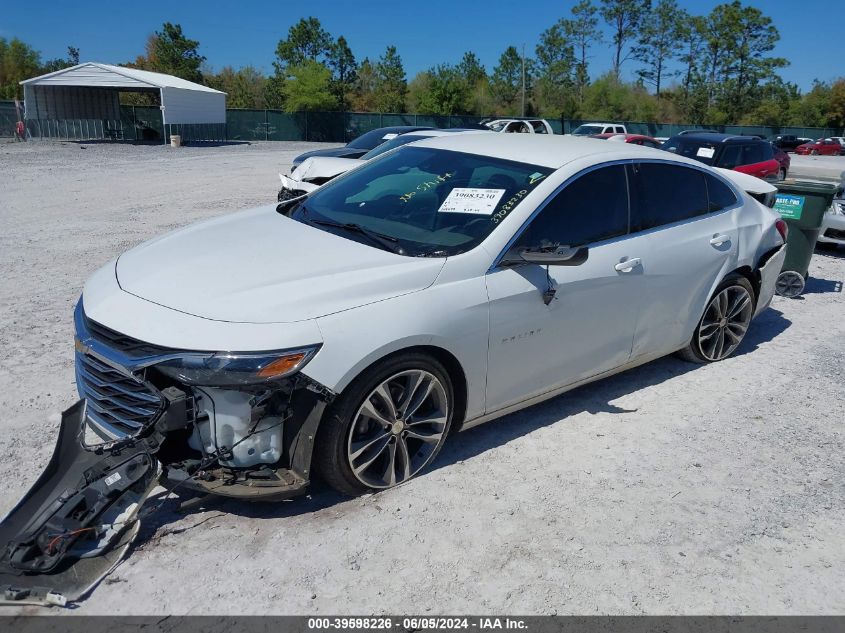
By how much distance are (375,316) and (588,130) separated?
30.2 m

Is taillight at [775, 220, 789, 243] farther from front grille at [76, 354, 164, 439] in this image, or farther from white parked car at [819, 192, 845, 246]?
front grille at [76, 354, 164, 439]

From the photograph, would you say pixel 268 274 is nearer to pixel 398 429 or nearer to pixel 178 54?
pixel 398 429

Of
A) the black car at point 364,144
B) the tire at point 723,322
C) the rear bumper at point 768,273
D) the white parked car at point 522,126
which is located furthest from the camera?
the white parked car at point 522,126

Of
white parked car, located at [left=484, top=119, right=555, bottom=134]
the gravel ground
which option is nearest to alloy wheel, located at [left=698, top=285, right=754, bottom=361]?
the gravel ground

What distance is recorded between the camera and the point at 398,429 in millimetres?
3355

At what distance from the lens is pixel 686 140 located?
1345cm

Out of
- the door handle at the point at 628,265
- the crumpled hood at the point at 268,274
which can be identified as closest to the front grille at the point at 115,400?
the crumpled hood at the point at 268,274

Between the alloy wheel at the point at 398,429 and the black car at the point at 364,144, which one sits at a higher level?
the black car at the point at 364,144

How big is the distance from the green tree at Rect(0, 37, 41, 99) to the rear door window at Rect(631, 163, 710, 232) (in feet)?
273

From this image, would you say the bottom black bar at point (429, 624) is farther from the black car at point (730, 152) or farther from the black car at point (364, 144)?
the black car at point (730, 152)

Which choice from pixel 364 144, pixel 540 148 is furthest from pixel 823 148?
pixel 540 148

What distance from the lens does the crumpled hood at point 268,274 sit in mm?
3045

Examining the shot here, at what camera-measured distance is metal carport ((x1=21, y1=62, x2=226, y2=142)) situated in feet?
115

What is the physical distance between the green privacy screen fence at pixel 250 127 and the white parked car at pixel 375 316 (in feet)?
116
